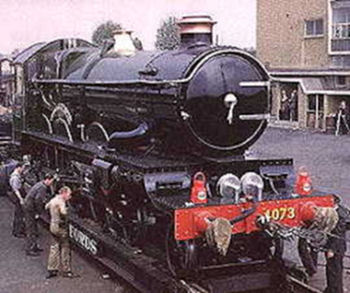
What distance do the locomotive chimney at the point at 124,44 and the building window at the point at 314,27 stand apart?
958 inches

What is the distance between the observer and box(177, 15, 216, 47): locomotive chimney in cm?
830

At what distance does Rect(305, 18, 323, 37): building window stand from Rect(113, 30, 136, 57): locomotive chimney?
79.8 ft

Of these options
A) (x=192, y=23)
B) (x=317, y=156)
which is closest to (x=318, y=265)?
(x=192, y=23)

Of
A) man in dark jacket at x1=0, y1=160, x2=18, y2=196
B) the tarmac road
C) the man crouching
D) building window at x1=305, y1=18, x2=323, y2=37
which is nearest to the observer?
the tarmac road

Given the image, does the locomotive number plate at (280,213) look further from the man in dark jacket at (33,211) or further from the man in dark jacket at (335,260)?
the man in dark jacket at (33,211)

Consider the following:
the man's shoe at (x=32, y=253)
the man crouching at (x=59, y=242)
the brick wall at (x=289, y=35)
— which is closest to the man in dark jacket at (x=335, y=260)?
the man crouching at (x=59, y=242)

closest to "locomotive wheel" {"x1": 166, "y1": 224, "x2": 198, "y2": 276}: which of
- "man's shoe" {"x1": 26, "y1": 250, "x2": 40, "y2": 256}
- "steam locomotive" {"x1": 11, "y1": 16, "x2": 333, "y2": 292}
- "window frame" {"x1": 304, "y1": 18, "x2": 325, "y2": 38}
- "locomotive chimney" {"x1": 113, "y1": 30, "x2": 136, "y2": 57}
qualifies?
"steam locomotive" {"x1": 11, "y1": 16, "x2": 333, "y2": 292}

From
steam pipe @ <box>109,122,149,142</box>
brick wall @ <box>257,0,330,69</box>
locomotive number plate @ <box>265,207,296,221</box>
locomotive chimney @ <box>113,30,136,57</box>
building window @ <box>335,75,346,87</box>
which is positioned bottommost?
locomotive number plate @ <box>265,207,296,221</box>

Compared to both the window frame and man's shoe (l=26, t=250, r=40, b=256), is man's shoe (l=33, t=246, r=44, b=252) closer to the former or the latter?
man's shoe (l=26, t=250, r=40, b=256)

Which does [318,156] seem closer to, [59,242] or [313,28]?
[313,28]

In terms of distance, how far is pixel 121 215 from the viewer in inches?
358

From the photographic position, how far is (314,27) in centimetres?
3278

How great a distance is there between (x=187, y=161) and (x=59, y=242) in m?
2.62

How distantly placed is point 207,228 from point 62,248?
3.28 metres
